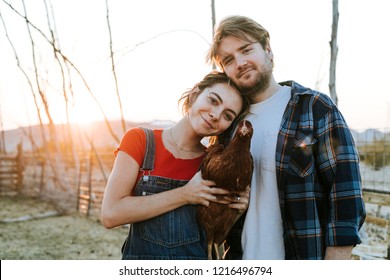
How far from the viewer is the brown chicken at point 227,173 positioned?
1.08 meters

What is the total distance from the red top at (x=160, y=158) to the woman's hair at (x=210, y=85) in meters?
0.13

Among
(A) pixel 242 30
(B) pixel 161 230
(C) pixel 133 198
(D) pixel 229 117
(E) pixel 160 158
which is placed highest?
(A) pixel 242 30

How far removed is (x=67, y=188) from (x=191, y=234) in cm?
460

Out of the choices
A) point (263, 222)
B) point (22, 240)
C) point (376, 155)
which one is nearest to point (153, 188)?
point (263, 222)

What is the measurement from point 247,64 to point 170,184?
44cm

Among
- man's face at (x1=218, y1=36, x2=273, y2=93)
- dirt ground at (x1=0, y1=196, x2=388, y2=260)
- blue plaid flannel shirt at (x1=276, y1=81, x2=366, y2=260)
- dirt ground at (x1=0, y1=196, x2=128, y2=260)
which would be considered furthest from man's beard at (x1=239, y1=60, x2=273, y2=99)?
dirt ground at (x1=0, y1=196, x2=128, y2=260)

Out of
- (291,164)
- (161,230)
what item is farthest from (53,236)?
(291,164)

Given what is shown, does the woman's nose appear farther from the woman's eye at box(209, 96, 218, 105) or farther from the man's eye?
the man's eye

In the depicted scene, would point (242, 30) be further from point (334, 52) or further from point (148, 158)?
point (334, 52)

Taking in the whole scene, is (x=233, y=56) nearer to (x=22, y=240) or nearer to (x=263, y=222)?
(x=263, y=222)

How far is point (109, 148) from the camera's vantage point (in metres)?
6.54

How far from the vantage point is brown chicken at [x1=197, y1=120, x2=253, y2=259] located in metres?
1.08

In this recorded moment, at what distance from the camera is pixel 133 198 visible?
1097 millimetres

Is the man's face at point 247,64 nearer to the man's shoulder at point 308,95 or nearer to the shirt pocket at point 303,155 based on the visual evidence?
the man's shoulder at point 308,95
